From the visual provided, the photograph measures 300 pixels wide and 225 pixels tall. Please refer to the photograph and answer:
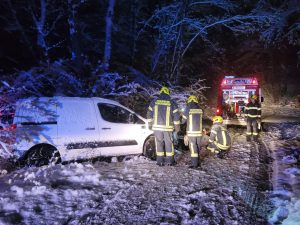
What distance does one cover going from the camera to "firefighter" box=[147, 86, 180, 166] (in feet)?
26.4

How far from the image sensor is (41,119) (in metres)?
7.44

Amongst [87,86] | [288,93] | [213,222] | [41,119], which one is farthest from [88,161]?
[288,93]

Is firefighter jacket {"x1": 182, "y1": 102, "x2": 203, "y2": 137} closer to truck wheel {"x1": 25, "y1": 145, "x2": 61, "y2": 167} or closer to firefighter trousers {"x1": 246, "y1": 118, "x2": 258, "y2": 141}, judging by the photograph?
truck wheel {"x1": 25, "y1": 145, "x2": 61, "y2": 167}

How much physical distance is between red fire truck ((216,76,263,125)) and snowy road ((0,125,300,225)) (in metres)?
7.18

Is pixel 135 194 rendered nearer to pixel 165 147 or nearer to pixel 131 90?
pixel 165 147

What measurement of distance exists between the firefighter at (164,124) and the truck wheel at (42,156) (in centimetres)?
239

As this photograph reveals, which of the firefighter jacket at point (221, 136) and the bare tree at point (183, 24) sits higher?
the bare tree at point (183, 24)

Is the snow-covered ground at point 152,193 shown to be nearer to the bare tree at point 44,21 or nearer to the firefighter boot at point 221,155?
the firefighter boot at point 221,155

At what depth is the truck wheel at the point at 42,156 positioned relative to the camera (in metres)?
7.24

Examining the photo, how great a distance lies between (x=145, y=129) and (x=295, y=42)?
775 cm

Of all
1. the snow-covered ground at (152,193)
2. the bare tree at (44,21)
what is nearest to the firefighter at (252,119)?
the snow-covered ground at (152,193)

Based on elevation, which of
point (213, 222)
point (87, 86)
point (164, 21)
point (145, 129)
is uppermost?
point (164, 21)

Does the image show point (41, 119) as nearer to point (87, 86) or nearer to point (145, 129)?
point (145, 129)

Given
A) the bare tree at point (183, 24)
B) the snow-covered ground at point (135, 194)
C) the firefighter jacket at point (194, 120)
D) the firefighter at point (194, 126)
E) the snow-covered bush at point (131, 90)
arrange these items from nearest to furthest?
the snow-covered ground at point (135, 194) → the firefighter at point (194, 126) → the firefighter jacket at point (194, 120) → the snow-covered bush at point (131, 90) → the bare tree at point (183, 24)
